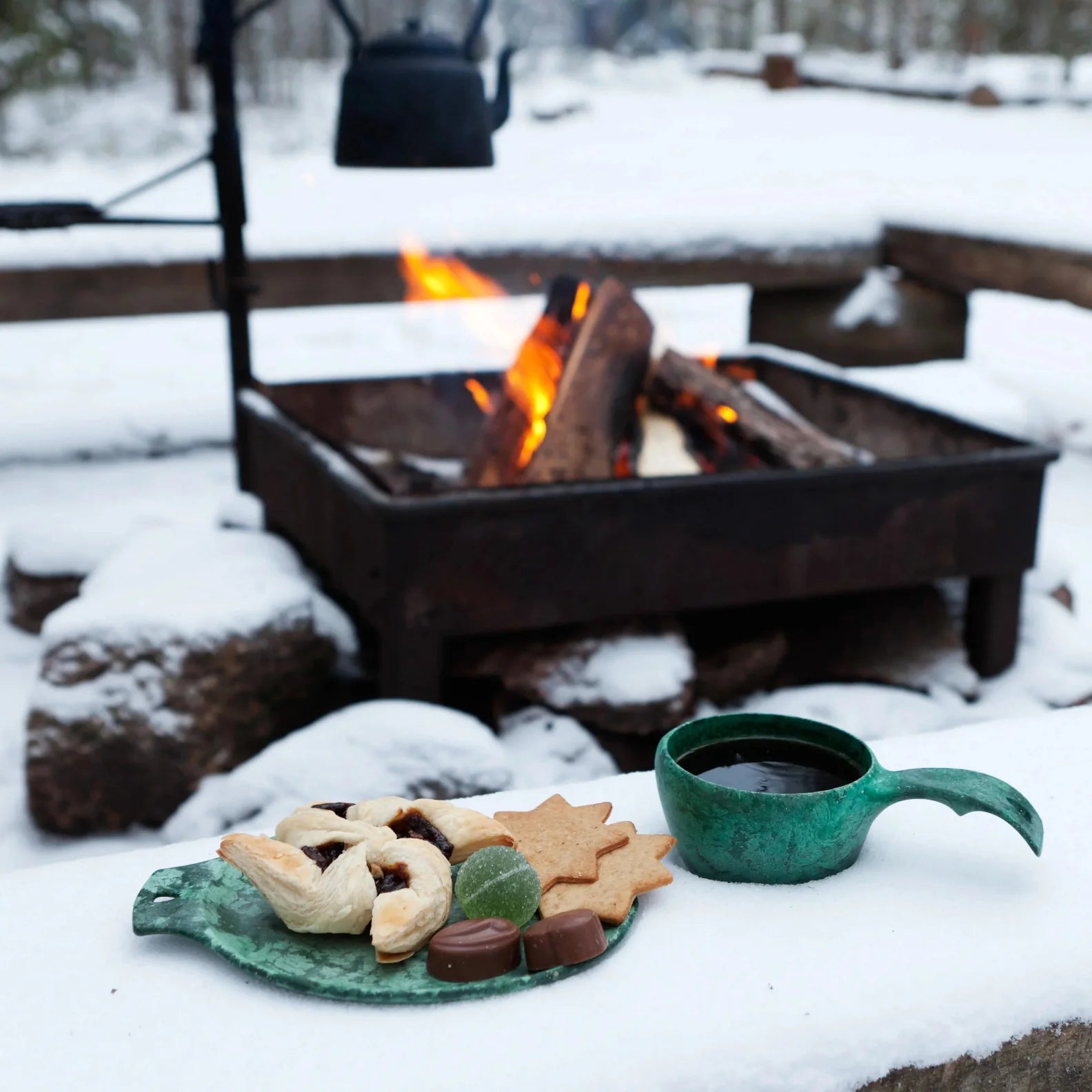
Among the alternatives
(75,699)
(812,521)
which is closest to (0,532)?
(75,699)

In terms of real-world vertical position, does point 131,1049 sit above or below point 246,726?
above

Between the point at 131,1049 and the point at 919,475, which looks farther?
the point at 919,475

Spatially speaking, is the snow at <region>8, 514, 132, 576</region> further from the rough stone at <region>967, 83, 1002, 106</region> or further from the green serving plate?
the rough stone at <region>967, 83, 1002, 106</region>

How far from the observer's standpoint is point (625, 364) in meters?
3.57

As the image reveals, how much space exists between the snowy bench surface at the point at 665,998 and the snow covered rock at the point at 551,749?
159cm

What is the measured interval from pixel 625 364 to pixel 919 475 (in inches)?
32.3

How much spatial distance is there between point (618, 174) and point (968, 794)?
33.7 ft

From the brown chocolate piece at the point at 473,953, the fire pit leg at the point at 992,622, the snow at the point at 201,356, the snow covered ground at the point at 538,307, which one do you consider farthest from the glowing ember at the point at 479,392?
the brown chocolate piece at the point at 473,953

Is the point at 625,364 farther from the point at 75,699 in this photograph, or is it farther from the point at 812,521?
the point at 75,699

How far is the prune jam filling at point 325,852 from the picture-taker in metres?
Answer: 1.27

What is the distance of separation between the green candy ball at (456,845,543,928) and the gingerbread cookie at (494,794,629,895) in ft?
0.13

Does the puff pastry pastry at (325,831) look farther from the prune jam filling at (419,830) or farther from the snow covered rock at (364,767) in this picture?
the snow covered rock at (364,767)

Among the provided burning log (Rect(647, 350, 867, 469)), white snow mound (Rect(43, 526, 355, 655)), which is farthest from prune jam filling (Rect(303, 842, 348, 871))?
burning log (Rect(647, 350, 867, 469))

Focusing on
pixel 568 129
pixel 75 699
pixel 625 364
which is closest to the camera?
pixel 75 699
